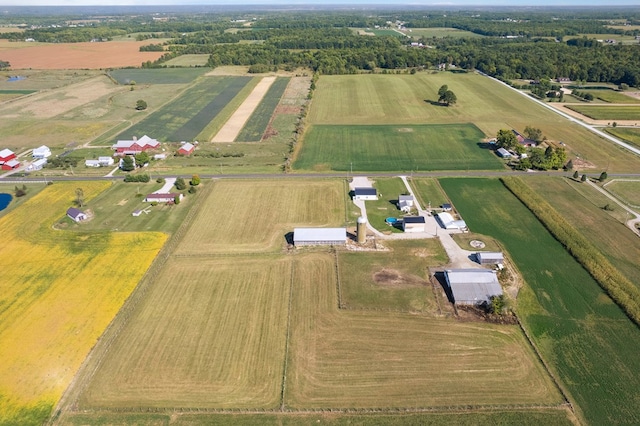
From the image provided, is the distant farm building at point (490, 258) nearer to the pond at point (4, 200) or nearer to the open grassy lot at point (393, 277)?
the open grassy lot at point (393, 277)

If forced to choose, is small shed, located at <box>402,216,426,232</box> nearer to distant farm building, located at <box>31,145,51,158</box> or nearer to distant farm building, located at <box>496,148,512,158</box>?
distant farm building, located at <box>496,148,512,158</box>

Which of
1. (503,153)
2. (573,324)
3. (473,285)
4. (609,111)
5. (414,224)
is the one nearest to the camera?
(573,324)

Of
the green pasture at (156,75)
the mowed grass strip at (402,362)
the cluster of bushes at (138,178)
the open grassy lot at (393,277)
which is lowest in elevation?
the mowed grass strip at (402,362)

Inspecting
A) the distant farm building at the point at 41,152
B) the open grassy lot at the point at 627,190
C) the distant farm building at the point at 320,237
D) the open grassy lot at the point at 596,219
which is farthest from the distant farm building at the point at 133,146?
the open grassy lot at the point at 627,190

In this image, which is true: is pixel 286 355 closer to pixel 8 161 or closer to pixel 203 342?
pixel 203 342

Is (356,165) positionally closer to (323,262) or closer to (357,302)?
(323,262)

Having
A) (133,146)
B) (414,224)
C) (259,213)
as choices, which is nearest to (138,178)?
(133,146)
